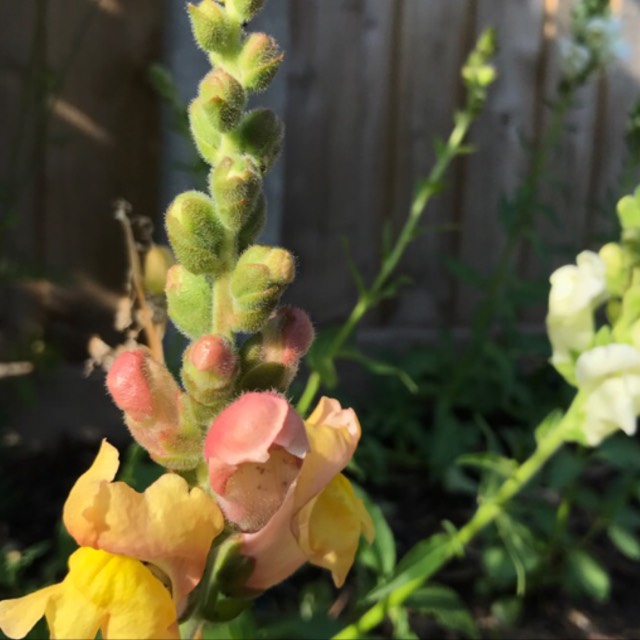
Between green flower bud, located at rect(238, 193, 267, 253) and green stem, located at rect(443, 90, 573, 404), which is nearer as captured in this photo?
green flower bud, located at rect(238, 193, 267, 253)

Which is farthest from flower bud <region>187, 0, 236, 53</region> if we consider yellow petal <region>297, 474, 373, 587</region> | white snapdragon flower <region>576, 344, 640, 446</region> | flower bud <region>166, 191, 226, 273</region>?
white snapdragon flower <region>576, 344, 640, 446</region>

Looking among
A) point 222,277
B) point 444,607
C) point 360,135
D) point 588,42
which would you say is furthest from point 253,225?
point 360,135

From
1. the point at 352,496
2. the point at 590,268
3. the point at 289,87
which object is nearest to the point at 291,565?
the point at 352,496

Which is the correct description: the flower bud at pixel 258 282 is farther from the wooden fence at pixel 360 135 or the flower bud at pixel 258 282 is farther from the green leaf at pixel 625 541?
the wooden fence at pixel 360 135

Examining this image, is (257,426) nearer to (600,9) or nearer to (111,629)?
(111,629)

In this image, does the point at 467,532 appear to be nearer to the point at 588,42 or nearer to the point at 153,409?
the point at 153,409

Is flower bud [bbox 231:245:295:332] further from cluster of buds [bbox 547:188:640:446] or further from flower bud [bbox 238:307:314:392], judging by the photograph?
cluster of buds [bbox 547:188:640:446]

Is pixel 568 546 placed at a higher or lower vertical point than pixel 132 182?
lower
